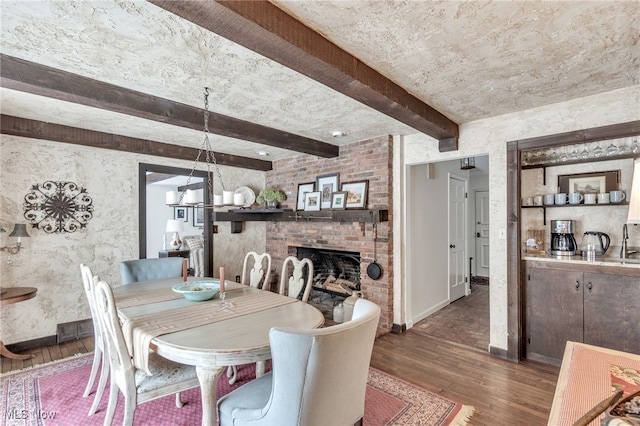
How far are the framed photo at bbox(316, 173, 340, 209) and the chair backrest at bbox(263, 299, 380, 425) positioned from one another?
2.96 m

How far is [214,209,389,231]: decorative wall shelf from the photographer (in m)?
3.66

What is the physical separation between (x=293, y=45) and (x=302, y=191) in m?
3.27

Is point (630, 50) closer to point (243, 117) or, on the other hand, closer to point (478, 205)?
point (243, 117)

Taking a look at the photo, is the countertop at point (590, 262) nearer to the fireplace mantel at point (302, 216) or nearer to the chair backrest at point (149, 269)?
the fireplace mantel at point (302, 216)

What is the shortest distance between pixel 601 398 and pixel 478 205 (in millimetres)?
5906

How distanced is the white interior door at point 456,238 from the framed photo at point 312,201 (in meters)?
2.11

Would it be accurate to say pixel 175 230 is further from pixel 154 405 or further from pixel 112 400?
pixel 112 400

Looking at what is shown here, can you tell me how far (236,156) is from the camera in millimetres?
4848

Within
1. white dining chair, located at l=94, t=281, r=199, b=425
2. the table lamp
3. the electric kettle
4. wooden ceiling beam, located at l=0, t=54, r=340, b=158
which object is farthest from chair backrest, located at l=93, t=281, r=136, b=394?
the electric kettle

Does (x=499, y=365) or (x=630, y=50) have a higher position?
(x=630, y=50)

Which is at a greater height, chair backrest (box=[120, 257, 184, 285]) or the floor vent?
chair backrest (box=[120, 257, 184, 285])

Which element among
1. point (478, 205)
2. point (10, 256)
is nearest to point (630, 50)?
point (478, 205)

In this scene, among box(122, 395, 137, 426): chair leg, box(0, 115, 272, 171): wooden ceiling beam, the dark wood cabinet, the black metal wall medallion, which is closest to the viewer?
box(122, 395, 137, 426): chair leg

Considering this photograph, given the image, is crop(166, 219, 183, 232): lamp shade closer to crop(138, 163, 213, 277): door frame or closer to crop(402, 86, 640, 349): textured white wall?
crop(138, 163, 213, 277): door frame
